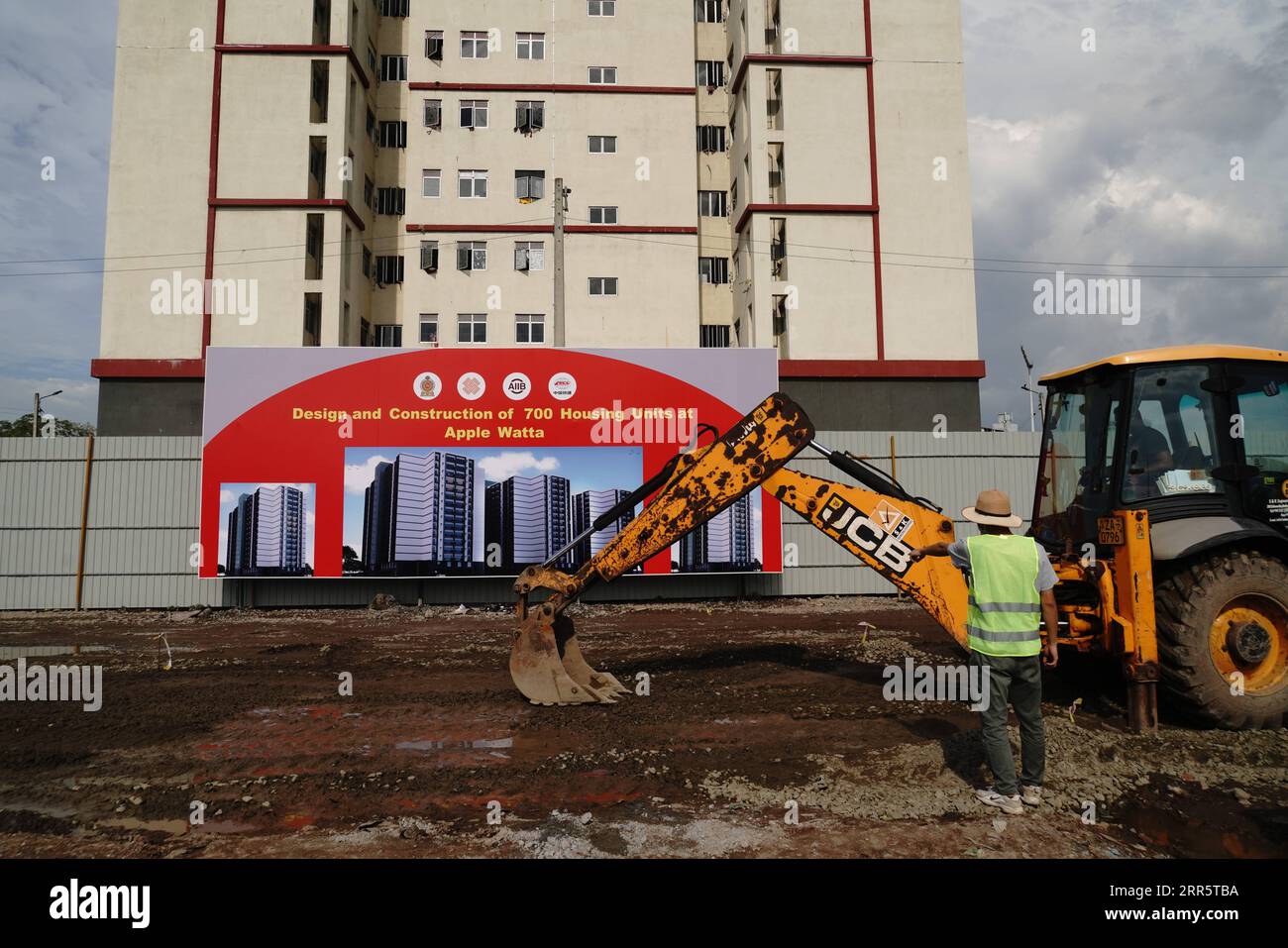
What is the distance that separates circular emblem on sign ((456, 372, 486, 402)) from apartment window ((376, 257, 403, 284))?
57.6 ft

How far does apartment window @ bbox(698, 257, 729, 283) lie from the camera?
30.7 m

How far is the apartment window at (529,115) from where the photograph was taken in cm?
2931

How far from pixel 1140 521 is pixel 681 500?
344 cm

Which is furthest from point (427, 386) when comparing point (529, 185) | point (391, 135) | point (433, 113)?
point (391, 135)

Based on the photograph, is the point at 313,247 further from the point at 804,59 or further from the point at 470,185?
the point at 804,59

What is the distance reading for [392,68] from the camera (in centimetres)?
3153

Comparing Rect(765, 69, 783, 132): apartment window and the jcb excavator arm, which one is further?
Rect(765, 69, 783, 132): apartment window

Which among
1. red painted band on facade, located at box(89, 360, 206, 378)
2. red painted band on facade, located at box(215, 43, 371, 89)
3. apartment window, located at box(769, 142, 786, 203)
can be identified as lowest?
red painted band on facade, located at box(89, 360, 206, 378)

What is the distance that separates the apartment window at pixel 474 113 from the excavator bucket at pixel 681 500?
2710cm

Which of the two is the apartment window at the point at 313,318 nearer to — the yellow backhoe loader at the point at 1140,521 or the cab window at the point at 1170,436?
the yellow backhoe loader at the point at 1140,521

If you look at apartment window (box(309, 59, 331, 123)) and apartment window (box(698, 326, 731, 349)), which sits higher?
apartment window (box(309, 59, 331, 123))

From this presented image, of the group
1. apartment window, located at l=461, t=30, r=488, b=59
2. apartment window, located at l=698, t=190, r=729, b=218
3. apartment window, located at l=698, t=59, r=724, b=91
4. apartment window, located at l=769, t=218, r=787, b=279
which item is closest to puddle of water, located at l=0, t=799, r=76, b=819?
apartment window, located at l=769, t=218, r=787, b=279

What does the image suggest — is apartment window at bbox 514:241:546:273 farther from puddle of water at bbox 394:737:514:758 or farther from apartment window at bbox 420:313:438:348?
puddle of water at bbox 394:737:514:758
